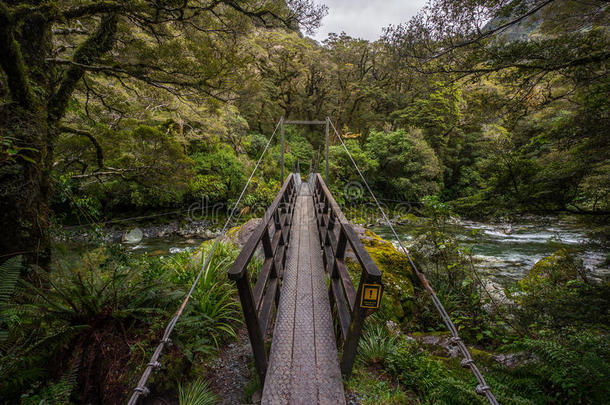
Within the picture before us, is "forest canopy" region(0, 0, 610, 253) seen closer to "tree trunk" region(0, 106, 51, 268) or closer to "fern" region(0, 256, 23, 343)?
"tree trunk" region(0, 106, 51, 268)

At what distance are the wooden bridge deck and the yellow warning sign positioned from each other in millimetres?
628

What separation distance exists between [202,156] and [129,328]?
397 inches

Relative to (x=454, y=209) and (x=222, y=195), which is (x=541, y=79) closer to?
(x=454, y=209)

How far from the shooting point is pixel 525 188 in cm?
311

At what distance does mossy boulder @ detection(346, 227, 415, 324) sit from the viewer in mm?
3197

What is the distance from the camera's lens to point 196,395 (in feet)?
5.71

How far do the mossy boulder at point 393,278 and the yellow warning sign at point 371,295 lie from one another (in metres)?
1.69

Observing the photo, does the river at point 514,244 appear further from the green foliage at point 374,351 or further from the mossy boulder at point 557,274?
the green foliage at point 374,351

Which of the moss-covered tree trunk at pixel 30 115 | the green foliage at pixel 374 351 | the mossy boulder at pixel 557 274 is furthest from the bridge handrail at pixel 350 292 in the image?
the mossy boulder at pixel 557 274

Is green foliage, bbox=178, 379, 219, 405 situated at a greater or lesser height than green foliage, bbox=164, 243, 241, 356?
lesser

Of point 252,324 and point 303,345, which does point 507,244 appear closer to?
point 303,345

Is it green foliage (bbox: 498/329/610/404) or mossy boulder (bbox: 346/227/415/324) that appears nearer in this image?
green foliage (bbox: 498/329/610/404)

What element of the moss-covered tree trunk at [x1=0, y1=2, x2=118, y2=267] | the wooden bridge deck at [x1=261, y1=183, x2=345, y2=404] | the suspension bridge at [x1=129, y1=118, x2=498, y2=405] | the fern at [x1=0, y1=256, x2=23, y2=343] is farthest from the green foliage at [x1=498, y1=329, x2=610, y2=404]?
the moss-covered tree trunk at [x1=0, y1=2, x2=118, y2=267]

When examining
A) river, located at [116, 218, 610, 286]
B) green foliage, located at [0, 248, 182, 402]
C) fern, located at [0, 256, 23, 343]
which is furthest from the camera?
river, located at [116, 218, 610, 286]
